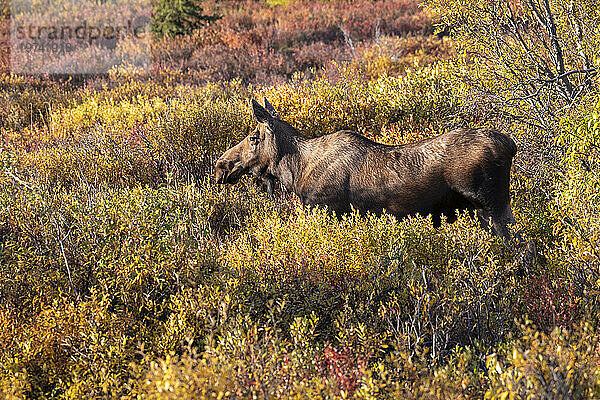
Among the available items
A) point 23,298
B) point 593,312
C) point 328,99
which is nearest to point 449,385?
point 593,312

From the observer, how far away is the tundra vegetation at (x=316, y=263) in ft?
8.74

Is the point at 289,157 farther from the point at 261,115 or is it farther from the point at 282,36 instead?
the point at 282,36

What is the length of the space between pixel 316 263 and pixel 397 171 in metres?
1.27

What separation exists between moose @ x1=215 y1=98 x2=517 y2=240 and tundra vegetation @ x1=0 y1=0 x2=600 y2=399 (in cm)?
18

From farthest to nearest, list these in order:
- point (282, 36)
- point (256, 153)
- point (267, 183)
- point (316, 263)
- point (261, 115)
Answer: point (282, 36), point (267, 183), point (256, 153), point (261, 115), point (316, 263)

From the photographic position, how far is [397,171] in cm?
460

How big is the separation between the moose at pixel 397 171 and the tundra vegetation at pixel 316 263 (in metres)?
0.18

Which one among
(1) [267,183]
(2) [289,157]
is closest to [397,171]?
(2) [289,157]

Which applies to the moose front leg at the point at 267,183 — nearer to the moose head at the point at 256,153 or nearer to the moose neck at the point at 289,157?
the moose head at the point at 256,153

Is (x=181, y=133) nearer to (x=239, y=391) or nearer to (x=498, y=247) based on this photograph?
(x=498, y=247)

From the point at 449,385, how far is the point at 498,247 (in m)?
2.18

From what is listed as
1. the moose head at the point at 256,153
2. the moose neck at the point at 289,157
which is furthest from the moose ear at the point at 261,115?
the moose neck at the point at 289,157

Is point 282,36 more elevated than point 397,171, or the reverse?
point 282,36

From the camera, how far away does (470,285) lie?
141 inches
